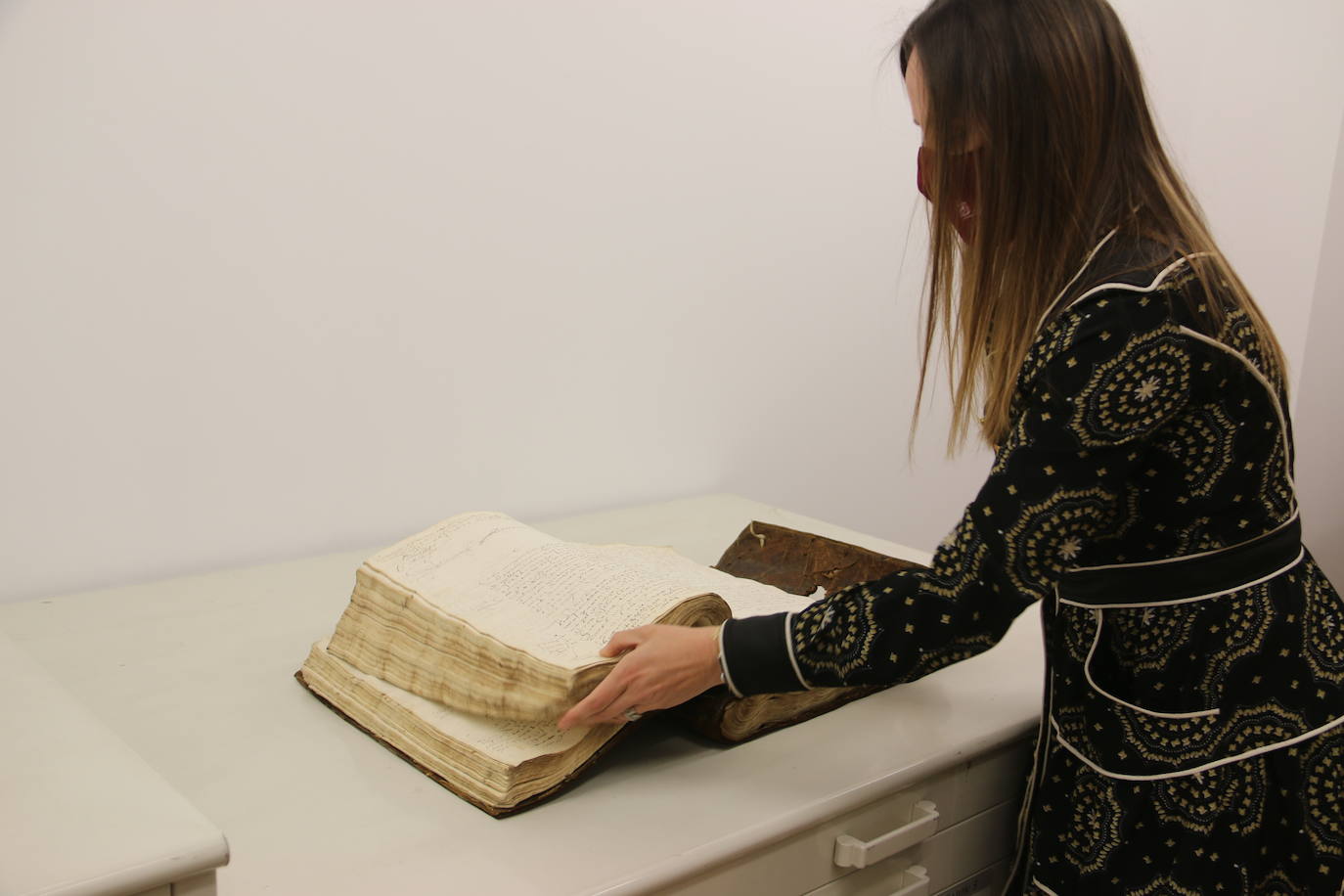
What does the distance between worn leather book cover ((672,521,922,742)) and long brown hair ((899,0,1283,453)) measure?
0.24 m

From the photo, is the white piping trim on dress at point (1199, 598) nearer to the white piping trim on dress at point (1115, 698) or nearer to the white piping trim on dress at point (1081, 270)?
the white piping trim on dress at point (1115, 698)

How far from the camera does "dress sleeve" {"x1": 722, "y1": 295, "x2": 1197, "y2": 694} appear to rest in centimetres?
70

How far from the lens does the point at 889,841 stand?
81 centimetres

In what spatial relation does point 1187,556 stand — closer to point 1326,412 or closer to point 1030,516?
point 1030,516

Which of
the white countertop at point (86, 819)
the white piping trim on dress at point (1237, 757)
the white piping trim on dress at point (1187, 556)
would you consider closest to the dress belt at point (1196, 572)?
the white piping trim on dress at point (1187, 556)

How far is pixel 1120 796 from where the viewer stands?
82 centimetres

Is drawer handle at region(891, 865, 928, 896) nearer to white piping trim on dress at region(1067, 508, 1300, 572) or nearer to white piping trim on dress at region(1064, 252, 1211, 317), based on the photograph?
white piping trim on dress at region(1067, 508, 1300, 572)

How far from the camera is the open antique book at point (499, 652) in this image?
769 millimetres

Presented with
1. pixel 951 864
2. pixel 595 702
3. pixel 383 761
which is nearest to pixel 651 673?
pixel 595 702

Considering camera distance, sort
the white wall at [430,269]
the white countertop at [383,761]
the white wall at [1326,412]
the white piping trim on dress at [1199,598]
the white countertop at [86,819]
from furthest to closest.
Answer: the white wall at [1326,412]
the white wall at [430,269]
the white piping trim on dress at [1199,598]
the white countertop at [383,761]
the white countertop at [86,819]

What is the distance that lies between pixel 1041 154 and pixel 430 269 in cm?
71

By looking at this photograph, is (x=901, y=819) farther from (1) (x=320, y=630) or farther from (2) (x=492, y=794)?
(1) (x=320, y=630)

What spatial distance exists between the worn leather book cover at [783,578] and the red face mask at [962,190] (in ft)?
0.85

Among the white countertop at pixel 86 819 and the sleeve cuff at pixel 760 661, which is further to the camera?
the sleeve cuff at pixel 760 661
